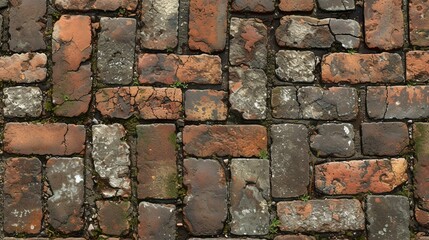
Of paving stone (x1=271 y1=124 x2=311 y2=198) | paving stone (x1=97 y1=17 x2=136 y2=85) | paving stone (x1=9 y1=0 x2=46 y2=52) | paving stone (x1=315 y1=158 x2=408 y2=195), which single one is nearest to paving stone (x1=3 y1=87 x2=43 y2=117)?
paving stone (x1=9 y1=0 x2=46 y2=52)

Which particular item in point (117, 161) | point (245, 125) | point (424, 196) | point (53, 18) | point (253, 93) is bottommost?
point (424, 196)

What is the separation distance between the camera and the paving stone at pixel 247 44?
2.26 metres

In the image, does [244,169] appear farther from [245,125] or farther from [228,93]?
[228,93]

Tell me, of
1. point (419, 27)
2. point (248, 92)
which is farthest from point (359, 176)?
point (419, 27)

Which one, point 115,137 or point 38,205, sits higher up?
point 115,137

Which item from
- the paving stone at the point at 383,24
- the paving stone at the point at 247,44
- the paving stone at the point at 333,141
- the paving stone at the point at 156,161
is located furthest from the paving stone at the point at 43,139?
the paving stone at the point at 383,24

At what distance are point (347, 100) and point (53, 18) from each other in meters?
1.39

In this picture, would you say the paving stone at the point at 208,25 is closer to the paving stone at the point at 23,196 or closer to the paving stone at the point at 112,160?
the paving stone at the point at 112,160

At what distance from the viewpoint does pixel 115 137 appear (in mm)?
2199

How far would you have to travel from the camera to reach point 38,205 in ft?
7.13

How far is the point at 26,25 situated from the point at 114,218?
96cm

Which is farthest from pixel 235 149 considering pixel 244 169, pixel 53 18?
pixel 53 18

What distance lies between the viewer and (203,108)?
222 cm

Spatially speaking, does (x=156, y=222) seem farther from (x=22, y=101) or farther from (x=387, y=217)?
(x=387, y=217)
